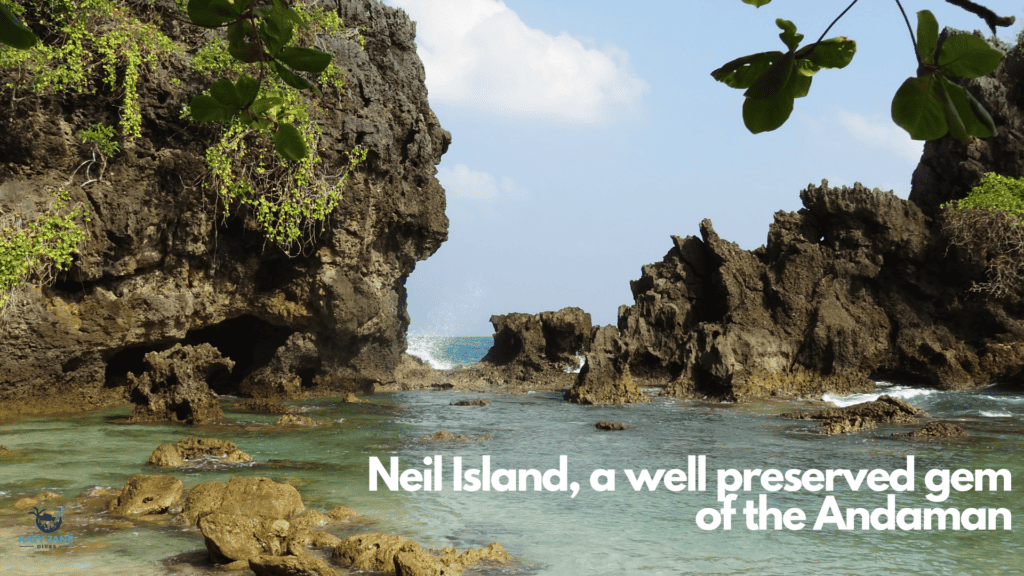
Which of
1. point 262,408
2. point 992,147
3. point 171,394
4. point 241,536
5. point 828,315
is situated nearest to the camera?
point 241,536

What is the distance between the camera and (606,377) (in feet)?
53.7

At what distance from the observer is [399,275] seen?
16547 millimetres

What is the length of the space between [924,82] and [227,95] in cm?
121

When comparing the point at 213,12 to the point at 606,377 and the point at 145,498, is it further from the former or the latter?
the point at 606,377

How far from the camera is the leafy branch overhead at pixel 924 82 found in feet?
3.14

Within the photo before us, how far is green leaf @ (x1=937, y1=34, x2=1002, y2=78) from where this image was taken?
3.10ft

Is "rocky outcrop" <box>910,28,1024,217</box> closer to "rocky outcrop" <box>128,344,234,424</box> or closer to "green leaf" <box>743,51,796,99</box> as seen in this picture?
"rocky outcrop" <box>128,344,234,424</box>

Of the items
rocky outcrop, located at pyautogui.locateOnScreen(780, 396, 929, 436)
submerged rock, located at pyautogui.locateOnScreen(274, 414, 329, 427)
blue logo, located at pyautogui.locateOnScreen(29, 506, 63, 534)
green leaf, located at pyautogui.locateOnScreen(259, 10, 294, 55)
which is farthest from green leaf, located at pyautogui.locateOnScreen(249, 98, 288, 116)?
rocky outcrop, located at pyautogui.locateOnScreen(780, 396, 929, 436)

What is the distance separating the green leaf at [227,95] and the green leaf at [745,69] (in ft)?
2.96

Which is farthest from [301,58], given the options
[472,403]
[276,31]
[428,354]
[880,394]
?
[428,354]

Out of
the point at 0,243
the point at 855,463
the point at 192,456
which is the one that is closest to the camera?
the point at 192,456

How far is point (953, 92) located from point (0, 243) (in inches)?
473

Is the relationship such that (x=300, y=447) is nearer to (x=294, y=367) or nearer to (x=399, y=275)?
(x=294, y=367)

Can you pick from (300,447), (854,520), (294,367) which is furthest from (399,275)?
(854,520)
